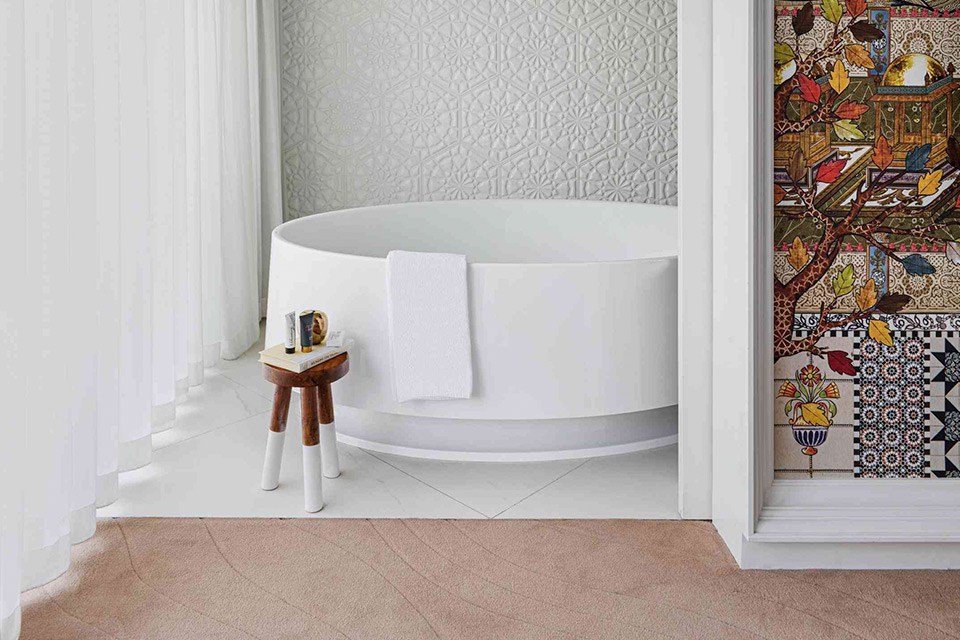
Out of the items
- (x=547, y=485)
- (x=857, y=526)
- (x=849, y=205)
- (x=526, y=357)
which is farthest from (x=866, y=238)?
(x=547, y=485)

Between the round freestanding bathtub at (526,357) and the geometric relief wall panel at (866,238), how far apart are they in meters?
0.58

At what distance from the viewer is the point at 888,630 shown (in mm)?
1845

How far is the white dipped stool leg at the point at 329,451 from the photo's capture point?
8.54 feet

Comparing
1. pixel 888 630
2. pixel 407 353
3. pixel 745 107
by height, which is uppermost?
pixel 745 107

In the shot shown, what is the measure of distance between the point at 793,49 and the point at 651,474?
4.11 ft

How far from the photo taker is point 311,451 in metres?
2.40

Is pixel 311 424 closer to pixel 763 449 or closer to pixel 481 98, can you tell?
pixel 763 449

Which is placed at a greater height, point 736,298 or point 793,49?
point 793,49

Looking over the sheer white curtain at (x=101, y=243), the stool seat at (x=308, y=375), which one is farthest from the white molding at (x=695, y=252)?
the sheer white curtain at (x=101, y=243)

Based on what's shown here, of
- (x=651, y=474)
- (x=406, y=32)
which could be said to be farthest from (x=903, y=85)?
(x=406, y=32)

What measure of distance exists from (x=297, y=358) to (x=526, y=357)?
65cm

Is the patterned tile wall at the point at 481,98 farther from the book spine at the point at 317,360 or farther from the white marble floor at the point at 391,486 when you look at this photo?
the book spine at the point at 317,360

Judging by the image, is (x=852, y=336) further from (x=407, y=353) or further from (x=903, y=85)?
(x=407, y=353)

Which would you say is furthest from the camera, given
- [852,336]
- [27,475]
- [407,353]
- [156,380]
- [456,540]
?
[156,380]
